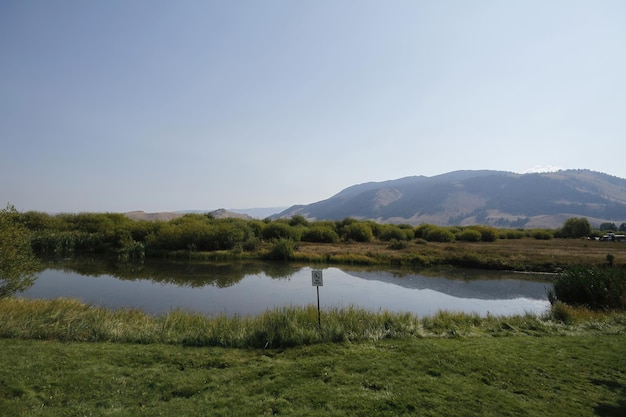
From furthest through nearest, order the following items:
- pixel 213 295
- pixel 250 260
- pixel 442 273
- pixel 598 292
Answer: pixel 250 260
pixel 442 273
pixel 213 295
pixel 598 292

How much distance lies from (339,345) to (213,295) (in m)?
11.8

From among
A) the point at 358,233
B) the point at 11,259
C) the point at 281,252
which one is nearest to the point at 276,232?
the point at 281,252

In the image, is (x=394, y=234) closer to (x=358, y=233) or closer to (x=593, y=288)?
(x=358, y=233)

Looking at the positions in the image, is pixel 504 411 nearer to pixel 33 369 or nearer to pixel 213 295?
→ pixel 33 369

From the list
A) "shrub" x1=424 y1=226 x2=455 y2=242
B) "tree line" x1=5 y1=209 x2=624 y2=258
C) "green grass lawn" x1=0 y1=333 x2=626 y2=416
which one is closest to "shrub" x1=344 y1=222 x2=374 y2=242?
"tree line" x1=5 y1=209 x2=624 y2=258

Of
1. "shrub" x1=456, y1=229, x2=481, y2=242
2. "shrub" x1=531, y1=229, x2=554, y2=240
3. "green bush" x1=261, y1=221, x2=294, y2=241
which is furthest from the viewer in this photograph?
"shrub" x1=531, y1=229, x2=554, y2=240

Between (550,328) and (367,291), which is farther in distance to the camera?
(367,291)

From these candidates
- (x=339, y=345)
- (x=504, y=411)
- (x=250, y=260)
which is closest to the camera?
(x=504, y=411)

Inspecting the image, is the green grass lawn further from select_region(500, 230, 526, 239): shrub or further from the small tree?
select_region(500, 230, 526, 239): shrub

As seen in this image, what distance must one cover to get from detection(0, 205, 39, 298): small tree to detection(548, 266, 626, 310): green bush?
821 inches

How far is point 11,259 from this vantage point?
11.7 m

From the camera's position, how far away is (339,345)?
8.39 metres

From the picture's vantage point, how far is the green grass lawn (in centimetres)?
514

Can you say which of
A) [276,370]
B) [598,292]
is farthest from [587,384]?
[598,292]
